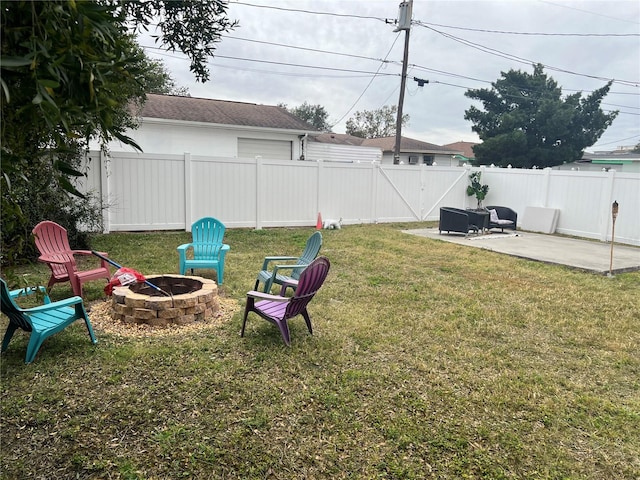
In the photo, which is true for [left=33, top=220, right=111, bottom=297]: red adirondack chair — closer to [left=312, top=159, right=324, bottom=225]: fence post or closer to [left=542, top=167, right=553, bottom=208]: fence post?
[left=312, top=159, right=324, bottom=225]: fence post

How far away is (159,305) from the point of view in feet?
14.2

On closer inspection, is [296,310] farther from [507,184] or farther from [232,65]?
[232,65]

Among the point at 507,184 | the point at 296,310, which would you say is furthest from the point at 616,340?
the point at 507,184

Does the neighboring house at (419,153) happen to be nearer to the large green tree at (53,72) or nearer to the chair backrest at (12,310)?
the chair backrest at (12,310)

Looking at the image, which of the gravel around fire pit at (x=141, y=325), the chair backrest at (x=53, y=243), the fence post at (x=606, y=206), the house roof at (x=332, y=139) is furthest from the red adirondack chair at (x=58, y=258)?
the house roof at (x=332, y=139)

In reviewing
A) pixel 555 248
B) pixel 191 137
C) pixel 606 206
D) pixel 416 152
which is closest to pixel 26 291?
pixel 555 248

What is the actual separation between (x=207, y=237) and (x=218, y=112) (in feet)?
38.3

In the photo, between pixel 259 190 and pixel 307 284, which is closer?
pixel 307 284

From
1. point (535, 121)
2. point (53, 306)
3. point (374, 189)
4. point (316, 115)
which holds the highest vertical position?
point (316, 115)

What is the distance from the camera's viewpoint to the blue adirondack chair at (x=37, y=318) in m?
3.35

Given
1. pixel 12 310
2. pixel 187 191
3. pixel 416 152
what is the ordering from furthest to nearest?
pixel 416 152 → pixel 187 191 → pixel 12 310

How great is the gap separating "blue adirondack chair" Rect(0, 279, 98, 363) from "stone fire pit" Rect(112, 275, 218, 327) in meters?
0.51

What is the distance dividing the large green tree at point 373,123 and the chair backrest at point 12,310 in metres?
49.5

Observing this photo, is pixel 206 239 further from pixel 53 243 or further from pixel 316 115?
pixel 316 115
